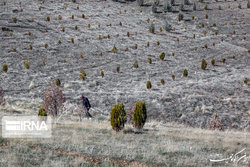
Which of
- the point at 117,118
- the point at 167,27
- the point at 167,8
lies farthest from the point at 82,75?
the point at 167,8

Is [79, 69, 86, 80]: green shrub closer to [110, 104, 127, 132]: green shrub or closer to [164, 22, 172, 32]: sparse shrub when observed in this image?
[110, 104, 127, 132]: green shrub

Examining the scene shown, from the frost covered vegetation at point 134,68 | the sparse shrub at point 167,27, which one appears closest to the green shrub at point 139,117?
the frost covered vegetation at point 134,68

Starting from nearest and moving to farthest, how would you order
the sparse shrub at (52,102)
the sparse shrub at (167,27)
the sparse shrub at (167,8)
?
the sparse shrub at (52,102) → the sparse shrub at (167,27) → the sparse shrub at (167,8)

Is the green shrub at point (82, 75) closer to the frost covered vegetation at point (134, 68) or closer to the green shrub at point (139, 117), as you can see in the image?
the frost covered vegetation at point (134, 68)

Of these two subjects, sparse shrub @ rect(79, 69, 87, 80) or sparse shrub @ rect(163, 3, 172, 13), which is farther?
sparse shrub @ rect(163, 3, 172, 13)

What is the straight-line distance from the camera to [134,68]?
1197 inches

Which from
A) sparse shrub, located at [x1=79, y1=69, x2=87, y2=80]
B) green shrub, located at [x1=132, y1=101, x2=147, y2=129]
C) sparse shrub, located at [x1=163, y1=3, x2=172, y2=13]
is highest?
sparse shrub, located at [x1=163, y1=3, x2=172, y2=13]

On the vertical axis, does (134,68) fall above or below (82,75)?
above

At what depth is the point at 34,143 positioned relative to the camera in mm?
8969

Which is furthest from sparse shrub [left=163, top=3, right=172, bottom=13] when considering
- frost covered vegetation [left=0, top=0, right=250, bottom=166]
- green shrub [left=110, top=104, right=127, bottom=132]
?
green shrub [left=110, top=104, right=127, bottom=132]

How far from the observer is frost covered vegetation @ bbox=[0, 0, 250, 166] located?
10953 mm

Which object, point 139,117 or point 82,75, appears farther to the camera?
point 82,75

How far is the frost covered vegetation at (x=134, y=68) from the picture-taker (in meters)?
11.0

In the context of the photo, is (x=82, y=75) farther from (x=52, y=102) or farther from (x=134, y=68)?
(x=52, y=102)
